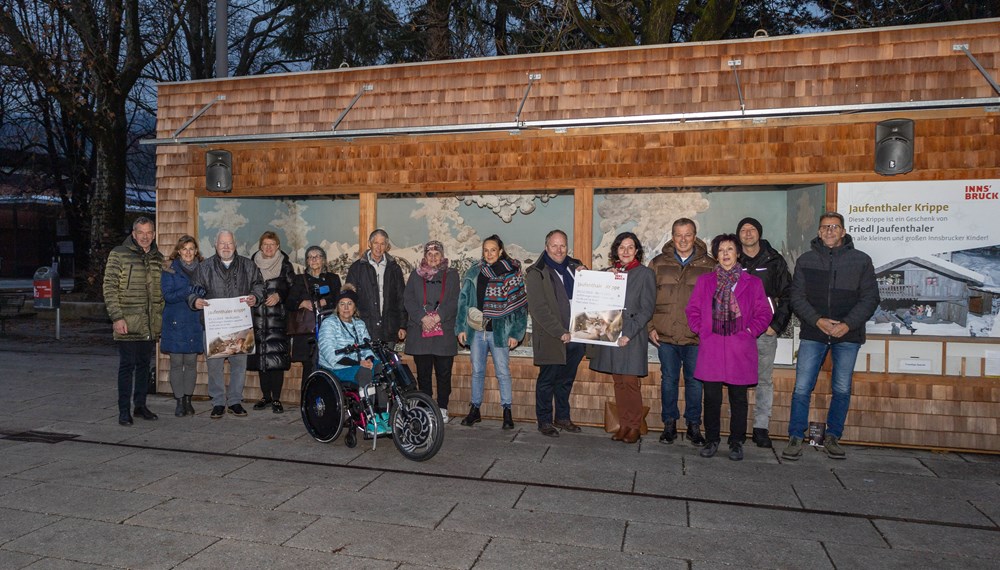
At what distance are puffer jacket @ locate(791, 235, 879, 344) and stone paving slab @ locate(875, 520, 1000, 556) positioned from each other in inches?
71.5

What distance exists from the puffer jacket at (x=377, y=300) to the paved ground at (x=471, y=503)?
119 centimetres

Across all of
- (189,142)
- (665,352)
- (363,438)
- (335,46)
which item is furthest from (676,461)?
(335,46)

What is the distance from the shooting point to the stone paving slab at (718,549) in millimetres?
4238

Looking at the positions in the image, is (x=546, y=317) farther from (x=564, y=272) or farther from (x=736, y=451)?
(x=736, y=451)

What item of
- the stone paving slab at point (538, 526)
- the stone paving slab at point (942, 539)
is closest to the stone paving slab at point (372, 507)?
the stone paving slab at point (538, 526)

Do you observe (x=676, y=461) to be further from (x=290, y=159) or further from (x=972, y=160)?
(x=290, y=159)

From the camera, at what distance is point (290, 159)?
8633 mm

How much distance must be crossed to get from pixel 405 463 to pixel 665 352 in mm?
2422

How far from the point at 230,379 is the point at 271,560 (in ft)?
13.3

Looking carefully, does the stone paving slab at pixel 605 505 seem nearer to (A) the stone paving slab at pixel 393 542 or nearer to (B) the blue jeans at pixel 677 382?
(A) the stone paving slab at pixel 393 542

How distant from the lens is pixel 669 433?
22.8ft

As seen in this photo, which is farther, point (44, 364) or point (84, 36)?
point (84, 36)

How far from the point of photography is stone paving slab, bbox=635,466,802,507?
5348 millimetres

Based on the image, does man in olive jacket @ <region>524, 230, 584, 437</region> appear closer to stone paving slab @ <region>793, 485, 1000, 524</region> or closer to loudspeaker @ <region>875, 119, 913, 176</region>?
stone paving slab @ <region>793, 485, 1000, 524</region>
